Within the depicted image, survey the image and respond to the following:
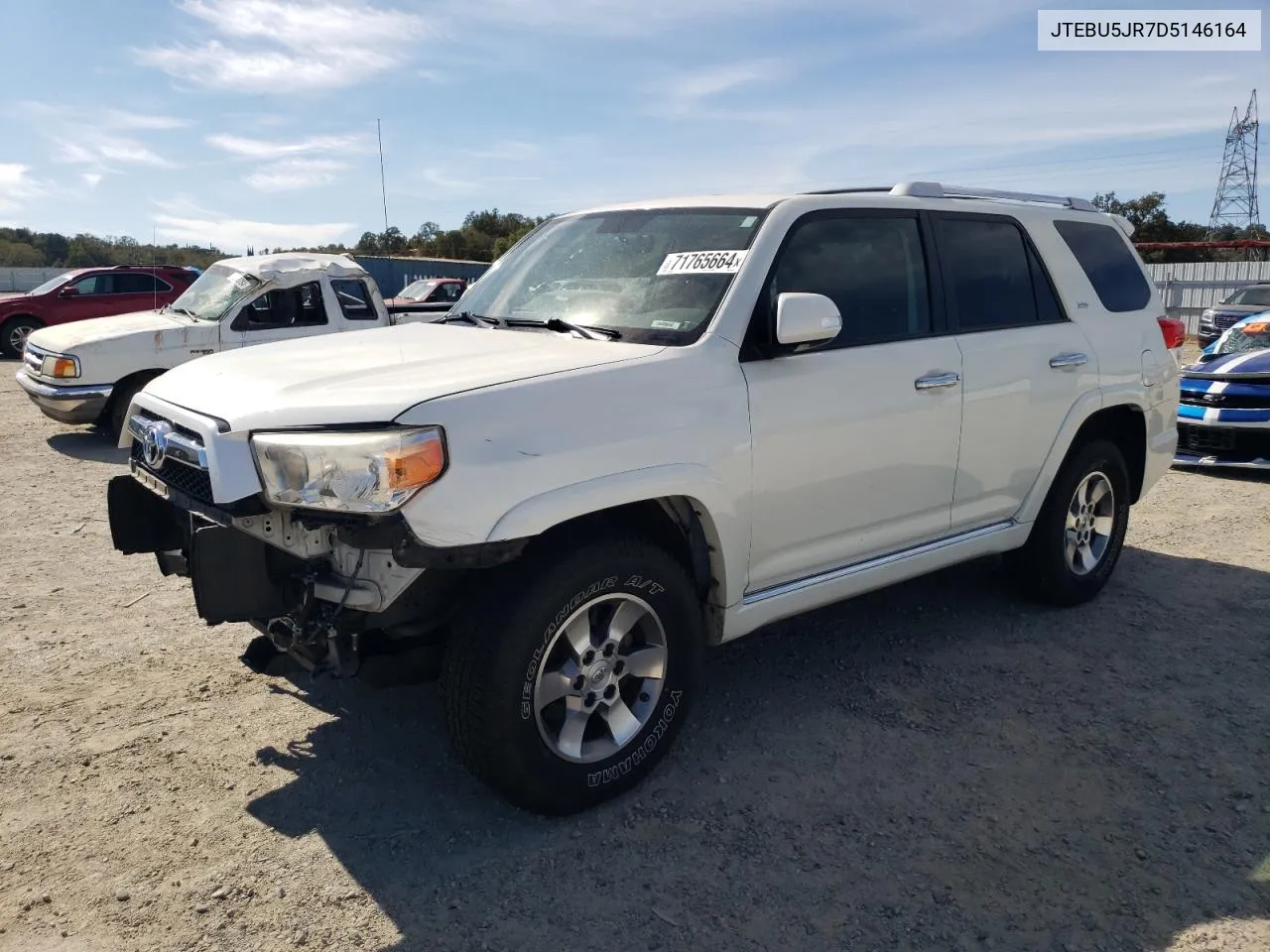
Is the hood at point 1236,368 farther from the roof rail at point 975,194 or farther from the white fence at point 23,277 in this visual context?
the white fence at point 23,277

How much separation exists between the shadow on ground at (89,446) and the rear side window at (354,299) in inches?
107

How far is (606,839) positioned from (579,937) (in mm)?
454

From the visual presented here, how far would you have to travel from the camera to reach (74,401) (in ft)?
31.1

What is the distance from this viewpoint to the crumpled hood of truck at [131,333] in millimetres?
9586

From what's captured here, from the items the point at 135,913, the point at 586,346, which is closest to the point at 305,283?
the point at 586,346

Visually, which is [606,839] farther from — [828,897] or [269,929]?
[269,929]

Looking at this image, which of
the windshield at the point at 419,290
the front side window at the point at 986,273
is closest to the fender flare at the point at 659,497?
the front side window at the point at 986,273

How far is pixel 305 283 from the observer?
10.7 meters

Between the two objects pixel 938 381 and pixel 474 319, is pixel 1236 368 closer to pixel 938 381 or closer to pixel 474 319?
pixel 938 381

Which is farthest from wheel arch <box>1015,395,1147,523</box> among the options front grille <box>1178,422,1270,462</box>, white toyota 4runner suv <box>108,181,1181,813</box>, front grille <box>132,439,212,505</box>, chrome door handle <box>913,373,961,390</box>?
front grille <box>1178,422,1270,462</box>

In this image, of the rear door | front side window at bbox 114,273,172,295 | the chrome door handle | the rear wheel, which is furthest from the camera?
the rear wheel

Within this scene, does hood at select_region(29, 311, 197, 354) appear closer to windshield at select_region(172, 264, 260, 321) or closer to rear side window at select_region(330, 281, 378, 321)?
windshield at select_region(172, 264, 260, 321)

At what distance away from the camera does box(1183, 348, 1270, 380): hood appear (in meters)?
8.27

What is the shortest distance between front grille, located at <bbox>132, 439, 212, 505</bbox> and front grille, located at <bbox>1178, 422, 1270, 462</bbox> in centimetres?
822
